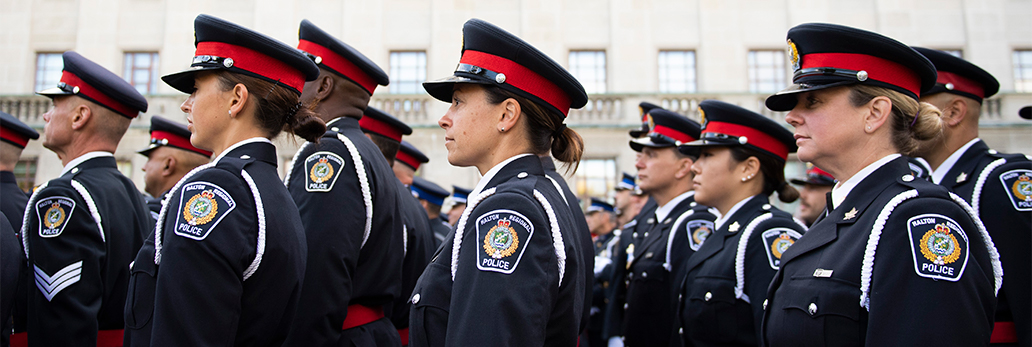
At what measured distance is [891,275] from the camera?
2.33 m

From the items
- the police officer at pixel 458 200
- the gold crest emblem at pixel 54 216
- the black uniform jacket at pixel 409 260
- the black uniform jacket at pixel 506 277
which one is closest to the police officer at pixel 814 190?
the black uniform jacket at pixel 409 260

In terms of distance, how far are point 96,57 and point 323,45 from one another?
18856mm

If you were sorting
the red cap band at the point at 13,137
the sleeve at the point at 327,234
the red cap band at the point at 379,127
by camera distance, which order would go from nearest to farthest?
the sleeve at the point at 327,234 → the red cap band at the point at 13,137 → the red cap band at the point at 379,127

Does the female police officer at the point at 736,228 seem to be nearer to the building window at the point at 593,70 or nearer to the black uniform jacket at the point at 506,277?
the black uniform jacket at the point at 506,277

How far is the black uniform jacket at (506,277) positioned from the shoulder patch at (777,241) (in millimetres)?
1802

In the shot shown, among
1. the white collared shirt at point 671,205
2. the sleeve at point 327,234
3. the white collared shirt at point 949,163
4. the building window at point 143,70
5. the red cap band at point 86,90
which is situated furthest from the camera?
the building window at point 143,70

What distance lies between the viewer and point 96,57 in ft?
64.8

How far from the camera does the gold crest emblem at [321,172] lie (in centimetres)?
341

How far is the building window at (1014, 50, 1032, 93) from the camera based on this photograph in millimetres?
19484

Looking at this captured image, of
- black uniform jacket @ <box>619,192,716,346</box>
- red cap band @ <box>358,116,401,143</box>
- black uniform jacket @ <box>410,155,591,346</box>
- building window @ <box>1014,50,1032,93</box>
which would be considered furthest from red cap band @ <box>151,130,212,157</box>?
building window @ <box>1014,50,1032,93</box>

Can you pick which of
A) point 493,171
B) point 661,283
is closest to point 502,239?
point 493,171

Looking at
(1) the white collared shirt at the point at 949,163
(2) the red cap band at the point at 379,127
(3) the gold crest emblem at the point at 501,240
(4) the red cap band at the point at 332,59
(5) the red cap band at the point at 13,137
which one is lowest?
(3) the gold crest emblem at the point at 501,240

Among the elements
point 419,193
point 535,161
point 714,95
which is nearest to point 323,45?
point 535,161

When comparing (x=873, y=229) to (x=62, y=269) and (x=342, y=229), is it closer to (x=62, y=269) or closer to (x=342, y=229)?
(x=342, y=229)
